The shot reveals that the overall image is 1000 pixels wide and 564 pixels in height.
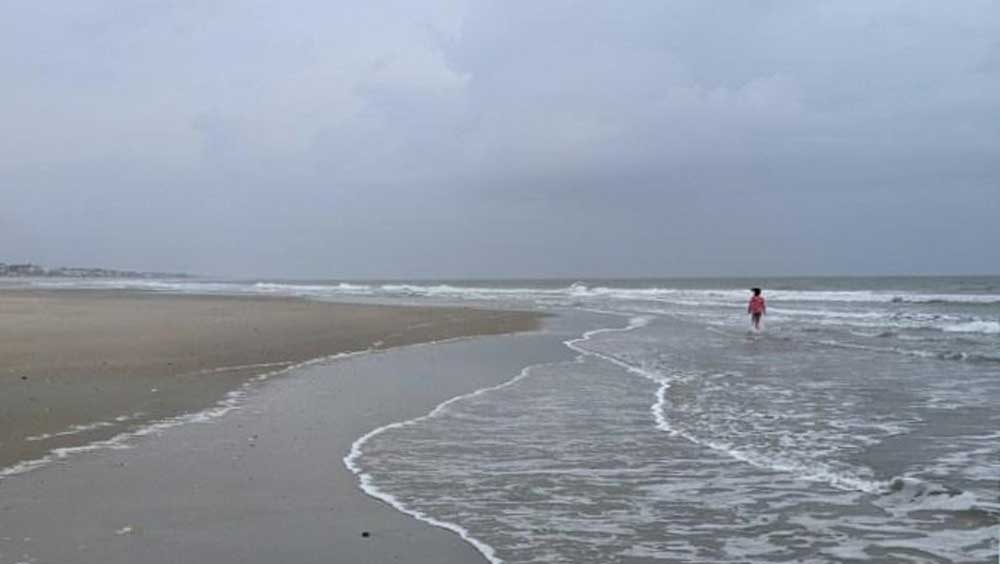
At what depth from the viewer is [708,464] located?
8656 mm

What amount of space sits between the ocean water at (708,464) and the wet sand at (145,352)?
3310mm

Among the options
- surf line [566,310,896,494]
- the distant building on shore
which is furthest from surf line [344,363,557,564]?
the distant building on shore

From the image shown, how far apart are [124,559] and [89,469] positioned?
2809mm

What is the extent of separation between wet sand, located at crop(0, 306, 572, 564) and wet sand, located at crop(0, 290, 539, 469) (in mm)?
1039

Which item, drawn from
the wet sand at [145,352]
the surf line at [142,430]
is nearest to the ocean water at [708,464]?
the surf line at [142,430]

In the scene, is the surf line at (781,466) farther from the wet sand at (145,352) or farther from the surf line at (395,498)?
the wet sand at (145,352)

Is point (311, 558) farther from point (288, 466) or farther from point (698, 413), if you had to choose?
point (698, 413)

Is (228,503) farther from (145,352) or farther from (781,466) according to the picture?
(145,352)

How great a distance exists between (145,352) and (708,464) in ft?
44.1

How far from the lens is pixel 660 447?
949 cm

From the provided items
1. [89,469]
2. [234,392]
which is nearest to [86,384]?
[234,392]

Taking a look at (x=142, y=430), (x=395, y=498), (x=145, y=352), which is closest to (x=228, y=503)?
(x=395, y=498)

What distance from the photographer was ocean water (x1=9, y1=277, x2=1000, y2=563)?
6.13 m

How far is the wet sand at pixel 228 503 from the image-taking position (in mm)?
5707
